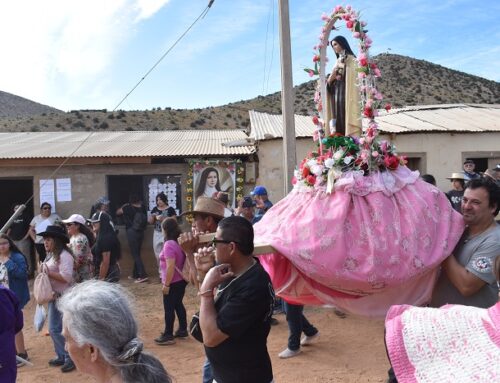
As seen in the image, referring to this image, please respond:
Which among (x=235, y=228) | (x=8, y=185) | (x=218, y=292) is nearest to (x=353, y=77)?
(x=235, y=228)

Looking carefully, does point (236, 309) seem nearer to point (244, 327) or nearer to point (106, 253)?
point (244, 327)

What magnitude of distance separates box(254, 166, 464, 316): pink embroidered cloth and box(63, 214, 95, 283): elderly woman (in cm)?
322

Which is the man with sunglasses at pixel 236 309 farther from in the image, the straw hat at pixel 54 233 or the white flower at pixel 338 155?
the straw hat at pixel 54 233

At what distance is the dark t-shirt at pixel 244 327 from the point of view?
2393mm

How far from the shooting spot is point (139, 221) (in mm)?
10633

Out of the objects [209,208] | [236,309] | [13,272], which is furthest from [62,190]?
[236,309]

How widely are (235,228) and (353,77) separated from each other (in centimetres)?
221

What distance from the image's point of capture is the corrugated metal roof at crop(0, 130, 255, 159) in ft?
36.0

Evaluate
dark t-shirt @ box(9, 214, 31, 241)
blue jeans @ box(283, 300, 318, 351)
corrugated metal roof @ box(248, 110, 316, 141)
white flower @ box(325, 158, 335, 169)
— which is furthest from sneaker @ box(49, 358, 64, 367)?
corrugated metal roof @ box(248, 110, 316, 141)

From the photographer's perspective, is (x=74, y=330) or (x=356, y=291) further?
(x=356, y=291)

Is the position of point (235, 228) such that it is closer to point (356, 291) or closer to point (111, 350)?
point (111, 350)

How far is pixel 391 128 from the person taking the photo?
11.5 meters

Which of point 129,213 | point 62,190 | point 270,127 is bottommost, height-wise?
point 129,213

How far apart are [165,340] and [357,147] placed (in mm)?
4325
